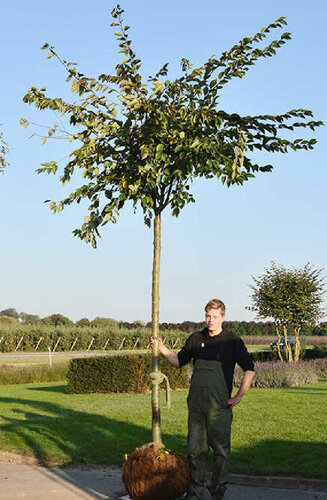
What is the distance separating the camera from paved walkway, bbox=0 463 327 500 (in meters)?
6.91

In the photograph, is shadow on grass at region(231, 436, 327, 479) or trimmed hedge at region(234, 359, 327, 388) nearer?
shadow on grass at region(231, 436, 327, 479)

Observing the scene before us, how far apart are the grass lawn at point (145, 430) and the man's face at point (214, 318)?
111 inches

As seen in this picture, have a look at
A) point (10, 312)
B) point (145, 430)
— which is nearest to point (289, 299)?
point (145, 430)

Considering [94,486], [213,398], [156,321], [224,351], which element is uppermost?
[156,321]

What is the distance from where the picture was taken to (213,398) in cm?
586

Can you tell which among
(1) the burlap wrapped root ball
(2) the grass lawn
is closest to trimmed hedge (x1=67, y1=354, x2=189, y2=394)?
(2) the grass lawn

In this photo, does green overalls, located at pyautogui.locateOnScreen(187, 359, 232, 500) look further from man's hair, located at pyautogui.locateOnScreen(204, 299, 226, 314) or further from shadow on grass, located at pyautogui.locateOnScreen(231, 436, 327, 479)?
shadow on grass, located at pyautogui.locateOnScreen(231, 436, 327, 479)

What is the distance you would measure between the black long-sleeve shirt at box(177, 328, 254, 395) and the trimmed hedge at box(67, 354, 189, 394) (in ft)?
42.8

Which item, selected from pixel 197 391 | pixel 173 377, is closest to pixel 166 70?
pixel 197 391

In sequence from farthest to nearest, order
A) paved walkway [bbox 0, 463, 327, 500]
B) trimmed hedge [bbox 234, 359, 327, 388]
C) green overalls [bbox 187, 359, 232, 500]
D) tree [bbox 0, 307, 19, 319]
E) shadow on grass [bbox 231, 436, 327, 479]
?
tree [bbox 0, 307, 19, 319], trimmed hedge [bbox 234, 359, 327, 388], shadow on grass [bbox 231, 436, 327, 479], paved walkway [bbox 0, 463, 327, 500], green overalls [bbox 187, 359, 232, 500]

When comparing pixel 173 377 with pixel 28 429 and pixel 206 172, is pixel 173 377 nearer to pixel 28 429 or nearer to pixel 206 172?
pixel 28 429

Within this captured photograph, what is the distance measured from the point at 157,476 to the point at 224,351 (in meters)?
1.39

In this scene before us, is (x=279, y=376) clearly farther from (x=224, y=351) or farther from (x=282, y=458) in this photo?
(x=224, y=351)

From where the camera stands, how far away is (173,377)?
65.6 ft
